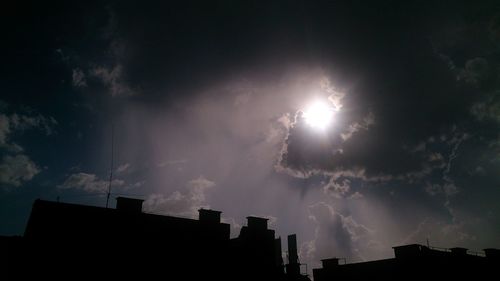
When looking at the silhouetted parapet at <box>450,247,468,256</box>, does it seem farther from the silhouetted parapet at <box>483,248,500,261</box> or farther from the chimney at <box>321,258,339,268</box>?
the chimney at <box>321,258,339,268</box>

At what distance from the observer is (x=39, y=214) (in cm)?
2002

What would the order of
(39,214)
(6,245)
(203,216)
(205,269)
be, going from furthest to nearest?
(203,216) < (205,269) < (6,245) < (39,214)

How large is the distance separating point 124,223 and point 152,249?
2742mm

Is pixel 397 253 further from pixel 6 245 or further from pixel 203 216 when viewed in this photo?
pixel 6 245

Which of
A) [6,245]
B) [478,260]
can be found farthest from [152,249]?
[478,260]

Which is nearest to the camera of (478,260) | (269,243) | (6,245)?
(6,245)

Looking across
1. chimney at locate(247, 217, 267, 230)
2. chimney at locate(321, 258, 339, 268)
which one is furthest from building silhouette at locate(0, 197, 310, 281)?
chimney at locate(321, 258, 339, 268)

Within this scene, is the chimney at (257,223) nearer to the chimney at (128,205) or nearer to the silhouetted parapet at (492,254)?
the chimney at (128,205)

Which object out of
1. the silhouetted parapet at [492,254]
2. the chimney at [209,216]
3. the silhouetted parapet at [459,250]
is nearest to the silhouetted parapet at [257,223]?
the chimney at [209,216]

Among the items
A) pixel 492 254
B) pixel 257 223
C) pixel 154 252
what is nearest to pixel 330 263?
pixel 257 223

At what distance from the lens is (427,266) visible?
2753cm

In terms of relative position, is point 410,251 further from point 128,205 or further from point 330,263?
point 128,205

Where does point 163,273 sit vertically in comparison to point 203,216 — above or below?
below

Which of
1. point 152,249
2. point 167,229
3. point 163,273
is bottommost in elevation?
point 163,273
